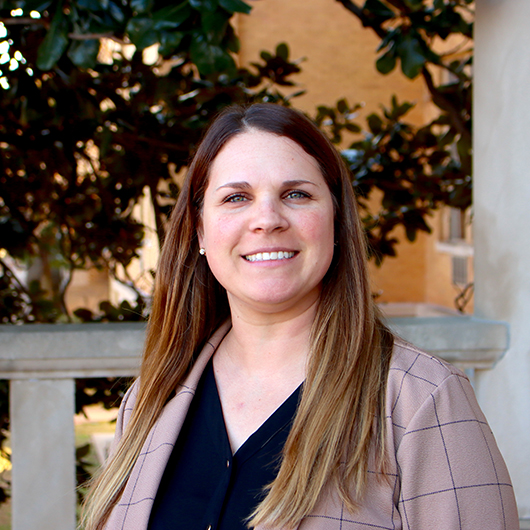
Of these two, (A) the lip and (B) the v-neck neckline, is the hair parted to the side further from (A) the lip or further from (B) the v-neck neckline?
(A) the lip

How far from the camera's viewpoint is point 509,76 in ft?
7.55

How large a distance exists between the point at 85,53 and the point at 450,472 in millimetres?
1850

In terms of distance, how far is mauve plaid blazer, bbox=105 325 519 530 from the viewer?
4.55ft

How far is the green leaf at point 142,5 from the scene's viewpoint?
2.12m

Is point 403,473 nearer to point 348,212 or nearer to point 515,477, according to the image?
point 348,212

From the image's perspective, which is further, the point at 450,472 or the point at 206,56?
the point at 206,56

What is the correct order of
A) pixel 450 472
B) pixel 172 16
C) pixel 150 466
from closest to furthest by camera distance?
pixel 450 472 < pixel 150 466 < pixel 172 16

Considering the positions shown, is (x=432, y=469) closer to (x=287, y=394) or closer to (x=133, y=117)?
(x=287, y=394)

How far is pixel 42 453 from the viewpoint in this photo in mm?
2266

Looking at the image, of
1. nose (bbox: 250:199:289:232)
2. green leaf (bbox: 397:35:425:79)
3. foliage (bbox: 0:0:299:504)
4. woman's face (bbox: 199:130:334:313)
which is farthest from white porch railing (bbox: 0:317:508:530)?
green leaf (bbox: 397:35:425:79)

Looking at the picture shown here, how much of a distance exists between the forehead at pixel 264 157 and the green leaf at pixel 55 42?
90cm

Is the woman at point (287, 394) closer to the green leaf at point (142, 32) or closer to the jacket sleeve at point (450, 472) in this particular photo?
the jacket sleeve at point (450, 472)

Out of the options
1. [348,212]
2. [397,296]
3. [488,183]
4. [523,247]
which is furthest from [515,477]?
[397,296]

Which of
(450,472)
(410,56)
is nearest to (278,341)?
(450,472)
